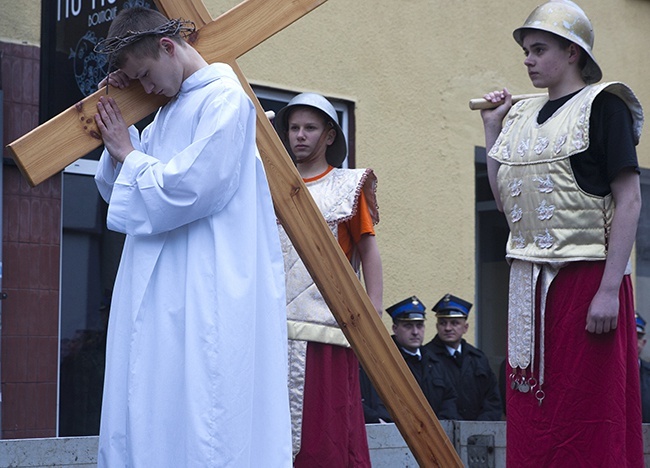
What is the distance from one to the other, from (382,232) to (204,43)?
16.7ft

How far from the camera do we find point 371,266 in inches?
199

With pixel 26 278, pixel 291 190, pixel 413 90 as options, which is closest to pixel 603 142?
pixel 291 190

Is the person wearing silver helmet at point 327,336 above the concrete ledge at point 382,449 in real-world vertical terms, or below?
above

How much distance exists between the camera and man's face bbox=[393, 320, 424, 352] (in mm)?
8492

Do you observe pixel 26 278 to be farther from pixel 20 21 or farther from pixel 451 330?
pixel 451 330

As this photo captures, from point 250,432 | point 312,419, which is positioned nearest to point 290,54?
point 312,419

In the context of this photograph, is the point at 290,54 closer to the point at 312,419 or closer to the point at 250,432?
the point at 312,419

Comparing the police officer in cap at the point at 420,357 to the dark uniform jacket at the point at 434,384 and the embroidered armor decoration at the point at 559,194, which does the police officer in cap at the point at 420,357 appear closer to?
the dark uniform jacket at the point at 434,384

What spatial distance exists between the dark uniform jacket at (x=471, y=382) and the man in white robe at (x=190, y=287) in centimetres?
481

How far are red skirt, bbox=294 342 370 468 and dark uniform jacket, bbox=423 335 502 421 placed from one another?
365 cm

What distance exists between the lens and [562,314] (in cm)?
437

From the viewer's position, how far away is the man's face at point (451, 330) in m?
8.86

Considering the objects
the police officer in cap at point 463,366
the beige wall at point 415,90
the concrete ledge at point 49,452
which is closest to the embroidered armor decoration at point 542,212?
the concrete ledge at point 49,452

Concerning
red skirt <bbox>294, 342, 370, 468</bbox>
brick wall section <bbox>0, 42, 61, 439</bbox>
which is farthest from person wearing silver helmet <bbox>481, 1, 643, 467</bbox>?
brick wall section <bbox>0, 42, 61, 439</bbox>
